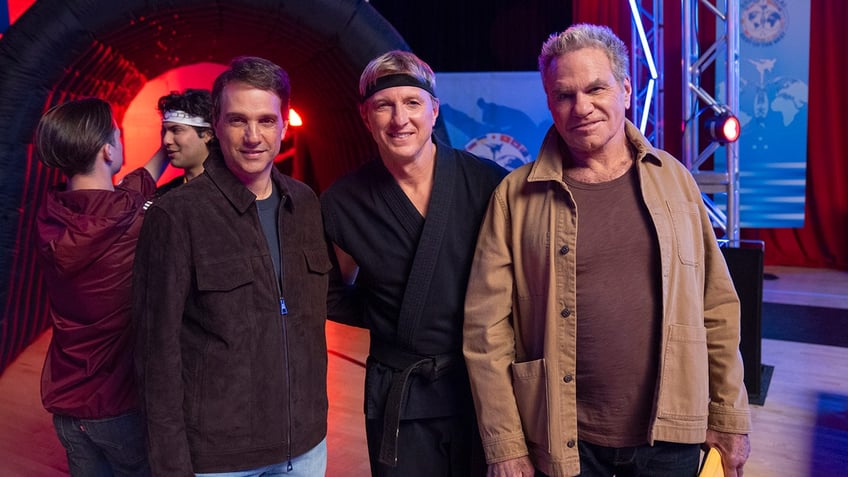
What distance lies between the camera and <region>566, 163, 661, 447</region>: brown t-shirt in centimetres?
140

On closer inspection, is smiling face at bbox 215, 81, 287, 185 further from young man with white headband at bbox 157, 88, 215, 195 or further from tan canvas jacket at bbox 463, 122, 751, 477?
young man with white headband at bbox 157, 88, 215, 195

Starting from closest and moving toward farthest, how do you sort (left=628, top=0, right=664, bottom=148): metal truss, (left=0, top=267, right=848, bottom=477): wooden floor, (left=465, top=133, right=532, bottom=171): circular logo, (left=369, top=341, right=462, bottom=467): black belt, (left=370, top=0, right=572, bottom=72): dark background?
(left=369, top=341, right=462, bottom=467): black belt
(left=0, top=267, right=848, bottom=477): wooden floor
(left=628, top=0, right=664, bottom=148): metal truss
(left=465, top=133, right=532, bottom=171): circular logo
(left=370, top=0, right=572, bottom=72): dark background

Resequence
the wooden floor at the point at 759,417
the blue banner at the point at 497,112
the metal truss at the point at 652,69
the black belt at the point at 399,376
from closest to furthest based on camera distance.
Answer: the black belt at the point at 399,376 < the wooden floor at the point at 759,417 < the metal truss at the point at 652,69 < the blue banner at the point at 497,112

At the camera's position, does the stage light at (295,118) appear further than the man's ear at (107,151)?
Yes

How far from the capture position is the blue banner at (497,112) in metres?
6.78

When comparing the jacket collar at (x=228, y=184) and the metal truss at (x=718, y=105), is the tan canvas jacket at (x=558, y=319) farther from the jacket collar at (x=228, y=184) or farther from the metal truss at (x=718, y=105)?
the metal truss at (x=718, y=105)

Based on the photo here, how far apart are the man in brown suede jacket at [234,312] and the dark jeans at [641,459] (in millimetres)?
606

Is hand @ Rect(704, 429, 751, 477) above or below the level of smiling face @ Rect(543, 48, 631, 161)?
below

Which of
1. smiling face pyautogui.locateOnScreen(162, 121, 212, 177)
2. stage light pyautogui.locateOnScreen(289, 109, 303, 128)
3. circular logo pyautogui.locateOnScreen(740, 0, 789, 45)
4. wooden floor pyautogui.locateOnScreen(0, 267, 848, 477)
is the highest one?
circular logo pyautogui.locateOnScreen(740, 0, 789, 45)

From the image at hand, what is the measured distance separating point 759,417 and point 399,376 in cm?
250

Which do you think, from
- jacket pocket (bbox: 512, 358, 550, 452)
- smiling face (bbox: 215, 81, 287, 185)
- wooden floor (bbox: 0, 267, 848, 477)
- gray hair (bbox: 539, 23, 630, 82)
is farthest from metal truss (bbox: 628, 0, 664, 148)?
smiling face (bbox: 215, 81, 287, 185)

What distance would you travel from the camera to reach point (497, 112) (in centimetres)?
687

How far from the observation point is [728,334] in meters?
1.47

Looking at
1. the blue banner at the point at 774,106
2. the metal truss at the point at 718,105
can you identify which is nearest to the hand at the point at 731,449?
the metal truss at the point at 718,105
